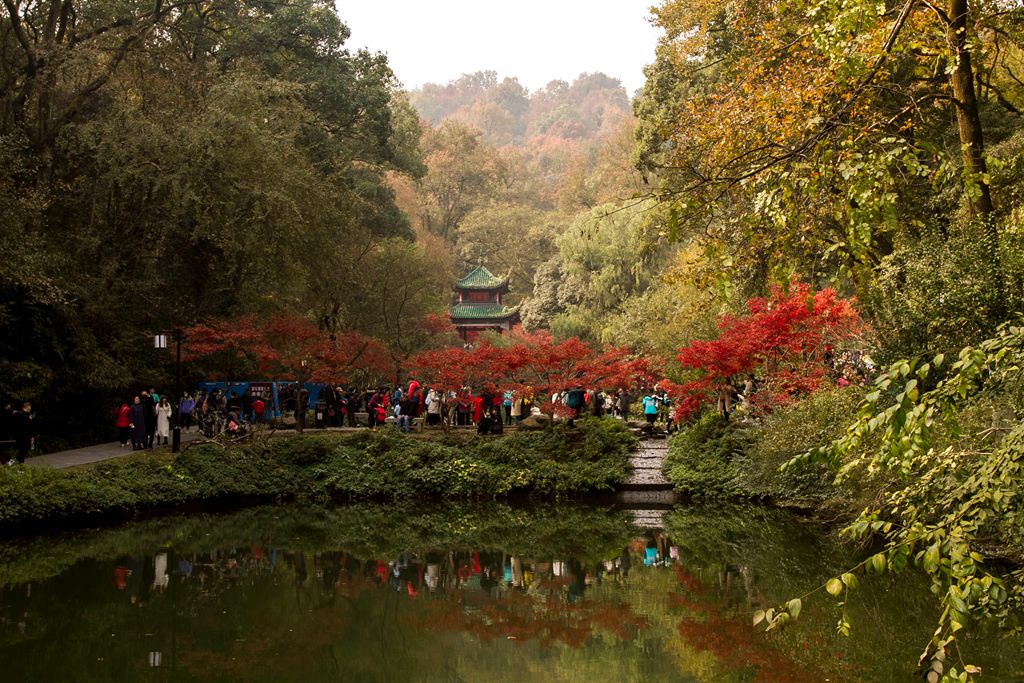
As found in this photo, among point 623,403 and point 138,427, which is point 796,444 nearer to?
point 138,427

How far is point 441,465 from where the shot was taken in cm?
2145

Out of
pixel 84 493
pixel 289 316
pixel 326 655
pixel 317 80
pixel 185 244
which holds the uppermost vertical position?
pixel 317 80

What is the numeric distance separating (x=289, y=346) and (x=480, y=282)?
28214 mm

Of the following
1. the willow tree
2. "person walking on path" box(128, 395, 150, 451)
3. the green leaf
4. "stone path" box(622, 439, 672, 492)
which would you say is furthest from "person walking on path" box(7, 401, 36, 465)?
the green leaf

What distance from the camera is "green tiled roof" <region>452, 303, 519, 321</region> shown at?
49906 millimetres

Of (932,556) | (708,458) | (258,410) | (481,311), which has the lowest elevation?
(708,458)

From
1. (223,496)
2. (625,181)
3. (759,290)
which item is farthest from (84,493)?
Result: (625,181)

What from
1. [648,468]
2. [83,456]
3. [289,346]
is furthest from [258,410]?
[648,468]

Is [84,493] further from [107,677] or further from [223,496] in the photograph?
[107,677]

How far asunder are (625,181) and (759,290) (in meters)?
34.0

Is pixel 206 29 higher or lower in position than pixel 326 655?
higher

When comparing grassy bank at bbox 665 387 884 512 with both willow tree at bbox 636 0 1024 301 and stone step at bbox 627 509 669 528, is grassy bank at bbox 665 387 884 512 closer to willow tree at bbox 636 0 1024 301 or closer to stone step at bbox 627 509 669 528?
stone step at bbox 627 509 669 528

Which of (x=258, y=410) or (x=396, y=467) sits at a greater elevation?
(x=258, y=410)

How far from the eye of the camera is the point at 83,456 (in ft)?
65.1
